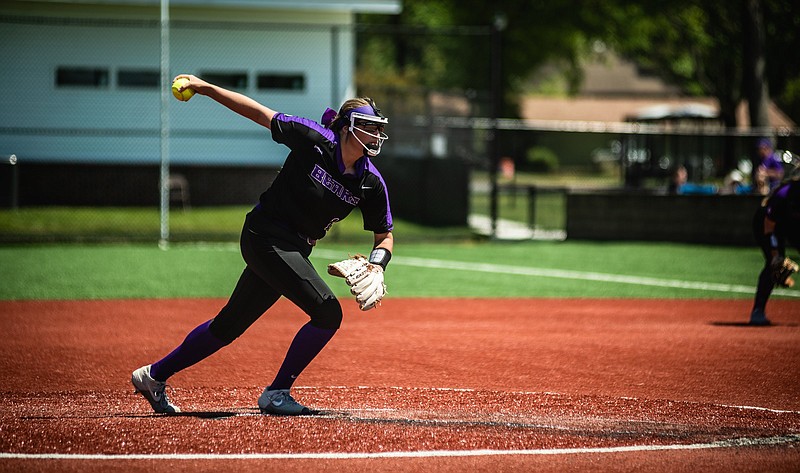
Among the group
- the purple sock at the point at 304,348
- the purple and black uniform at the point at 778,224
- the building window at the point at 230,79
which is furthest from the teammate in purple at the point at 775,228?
the building window at the point at 230,79

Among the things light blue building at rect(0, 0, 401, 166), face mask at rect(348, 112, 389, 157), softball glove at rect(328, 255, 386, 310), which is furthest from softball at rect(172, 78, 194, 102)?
light blue building at rect(0, 0, 401, 166)

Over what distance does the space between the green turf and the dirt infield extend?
1419 mm

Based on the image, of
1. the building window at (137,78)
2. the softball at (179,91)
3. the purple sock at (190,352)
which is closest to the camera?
the softball at (179,91)

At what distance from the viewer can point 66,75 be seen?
24031 millimetres

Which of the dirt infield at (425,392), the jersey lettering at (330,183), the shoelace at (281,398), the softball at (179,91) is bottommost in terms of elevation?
the dirt infield at (425,392)

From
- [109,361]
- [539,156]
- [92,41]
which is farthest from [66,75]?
[539,156]

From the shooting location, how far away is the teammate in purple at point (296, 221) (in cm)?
596

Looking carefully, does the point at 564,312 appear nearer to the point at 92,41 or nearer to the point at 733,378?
the point at 733,378

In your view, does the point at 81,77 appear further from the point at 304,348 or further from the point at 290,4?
the point at 304,348

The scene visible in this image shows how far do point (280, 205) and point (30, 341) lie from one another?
4669 millimetres

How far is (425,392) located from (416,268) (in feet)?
30.4

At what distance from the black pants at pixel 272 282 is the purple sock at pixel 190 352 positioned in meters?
0.06

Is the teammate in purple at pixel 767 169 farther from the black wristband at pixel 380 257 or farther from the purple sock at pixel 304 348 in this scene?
the purple sock at pixel 304 348

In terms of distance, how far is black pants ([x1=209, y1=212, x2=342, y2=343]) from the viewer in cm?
596
